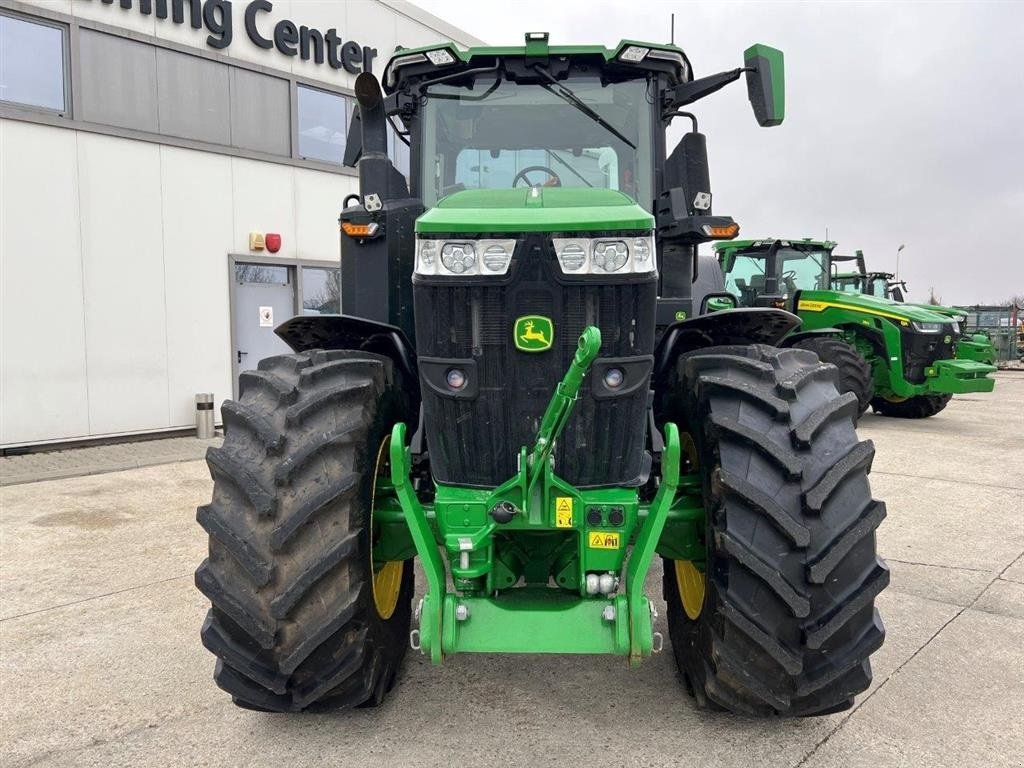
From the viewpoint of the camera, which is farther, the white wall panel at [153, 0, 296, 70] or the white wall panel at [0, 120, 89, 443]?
the white wall panel at [153, 0, 296, 70]

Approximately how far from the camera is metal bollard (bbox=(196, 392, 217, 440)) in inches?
390

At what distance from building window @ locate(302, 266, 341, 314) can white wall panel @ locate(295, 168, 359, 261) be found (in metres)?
0.21

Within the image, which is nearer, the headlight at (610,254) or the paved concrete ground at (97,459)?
the headlight at (610,254)

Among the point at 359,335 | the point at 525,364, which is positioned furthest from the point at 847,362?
the point at 525,364

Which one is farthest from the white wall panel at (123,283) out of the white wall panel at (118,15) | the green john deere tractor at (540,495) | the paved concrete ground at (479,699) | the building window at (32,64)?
the green john deere tractor at (540,495)

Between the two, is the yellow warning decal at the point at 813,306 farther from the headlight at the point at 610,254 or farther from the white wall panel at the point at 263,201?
the headlight at the point at 610,254

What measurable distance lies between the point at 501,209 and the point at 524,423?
72 cm

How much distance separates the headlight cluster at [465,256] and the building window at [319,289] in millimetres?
9185

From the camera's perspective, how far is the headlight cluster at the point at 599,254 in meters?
2.46

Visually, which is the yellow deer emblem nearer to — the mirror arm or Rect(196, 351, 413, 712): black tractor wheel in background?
Rect(196, 351, 413, 712): black tractor wheel in background

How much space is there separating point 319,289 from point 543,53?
875 centimetres

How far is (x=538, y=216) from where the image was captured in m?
2.51

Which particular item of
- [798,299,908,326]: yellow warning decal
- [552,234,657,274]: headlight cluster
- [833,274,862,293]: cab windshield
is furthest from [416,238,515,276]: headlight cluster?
[833,274,862,293]: cab windshield

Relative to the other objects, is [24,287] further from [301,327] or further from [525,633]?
[525,633]
